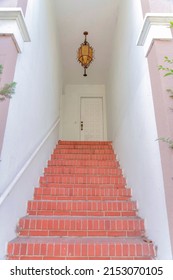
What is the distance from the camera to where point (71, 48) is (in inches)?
198

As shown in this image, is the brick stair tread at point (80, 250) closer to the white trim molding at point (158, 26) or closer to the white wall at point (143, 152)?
the white wall at point (143, 152)

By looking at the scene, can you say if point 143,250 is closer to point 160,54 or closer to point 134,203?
point 134,203

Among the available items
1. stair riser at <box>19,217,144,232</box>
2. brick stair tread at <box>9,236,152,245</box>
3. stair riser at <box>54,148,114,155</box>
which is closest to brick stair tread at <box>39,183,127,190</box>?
stair riser at <box>19,217,144,232</box>

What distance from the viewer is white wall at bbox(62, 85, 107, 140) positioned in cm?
593

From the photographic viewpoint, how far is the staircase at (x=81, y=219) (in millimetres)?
1700

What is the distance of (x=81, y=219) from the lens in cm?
208

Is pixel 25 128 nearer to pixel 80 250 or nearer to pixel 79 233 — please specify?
pixel 79 233

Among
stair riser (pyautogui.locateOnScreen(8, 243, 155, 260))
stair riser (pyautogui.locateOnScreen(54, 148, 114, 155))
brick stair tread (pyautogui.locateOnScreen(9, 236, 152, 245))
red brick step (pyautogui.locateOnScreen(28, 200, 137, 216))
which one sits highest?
stair riser (pyautogui.locateOnScreen(54, 148, 114, 155))

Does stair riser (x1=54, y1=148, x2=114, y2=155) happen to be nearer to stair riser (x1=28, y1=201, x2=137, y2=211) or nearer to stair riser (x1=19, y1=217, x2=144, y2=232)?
stair riser (x1=28, y1=201, x2=137, y2=211)

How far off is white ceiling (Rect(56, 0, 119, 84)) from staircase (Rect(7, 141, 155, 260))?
313cm

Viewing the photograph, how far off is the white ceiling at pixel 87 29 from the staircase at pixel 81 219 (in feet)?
10.3

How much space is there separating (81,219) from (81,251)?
0.40 metres

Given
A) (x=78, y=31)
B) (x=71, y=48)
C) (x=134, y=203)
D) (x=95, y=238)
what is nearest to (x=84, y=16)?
(x=78, y=31)

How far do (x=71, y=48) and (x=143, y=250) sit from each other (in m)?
4.82
